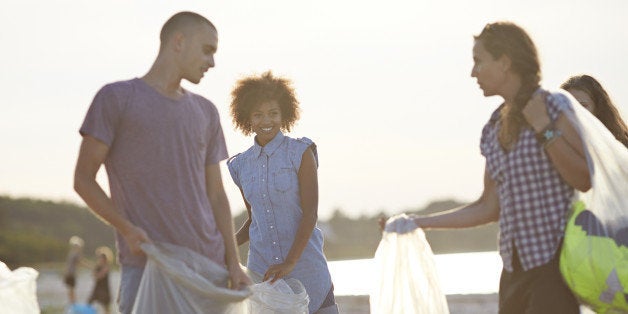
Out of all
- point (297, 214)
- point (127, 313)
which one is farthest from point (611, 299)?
point (297, 214)

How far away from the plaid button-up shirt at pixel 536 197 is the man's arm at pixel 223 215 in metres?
1.14

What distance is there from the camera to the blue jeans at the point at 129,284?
209 inches

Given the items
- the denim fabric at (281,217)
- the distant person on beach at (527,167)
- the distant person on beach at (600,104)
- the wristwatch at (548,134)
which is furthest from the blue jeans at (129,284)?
the distant person on beach at (600,104)

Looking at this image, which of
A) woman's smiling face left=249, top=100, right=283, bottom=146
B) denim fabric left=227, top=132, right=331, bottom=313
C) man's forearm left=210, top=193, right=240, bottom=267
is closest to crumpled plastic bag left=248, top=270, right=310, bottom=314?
denim fabric left=227, top=132, right=331, bottom=313

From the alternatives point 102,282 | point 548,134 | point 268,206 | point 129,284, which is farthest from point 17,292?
point 102,282

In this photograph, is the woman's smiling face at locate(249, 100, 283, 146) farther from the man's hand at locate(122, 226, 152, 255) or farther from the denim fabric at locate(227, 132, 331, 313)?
the man's hand at locate(122, 226, 152, 255)

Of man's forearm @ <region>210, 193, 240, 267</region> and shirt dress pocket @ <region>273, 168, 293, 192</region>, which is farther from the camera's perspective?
shirt dress pocket @ <region>273, 168, 293, 192</region>

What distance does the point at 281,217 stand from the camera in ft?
23.4

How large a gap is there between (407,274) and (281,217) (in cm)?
112

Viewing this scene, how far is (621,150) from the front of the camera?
5539 mm

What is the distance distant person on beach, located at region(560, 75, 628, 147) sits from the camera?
6.70m

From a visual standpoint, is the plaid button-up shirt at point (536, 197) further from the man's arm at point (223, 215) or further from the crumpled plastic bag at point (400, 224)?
the man's arm at point (223, 215)

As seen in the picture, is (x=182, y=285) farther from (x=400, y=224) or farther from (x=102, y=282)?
(x=102, y=282)

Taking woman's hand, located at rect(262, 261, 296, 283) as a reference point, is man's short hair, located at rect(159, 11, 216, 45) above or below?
above
